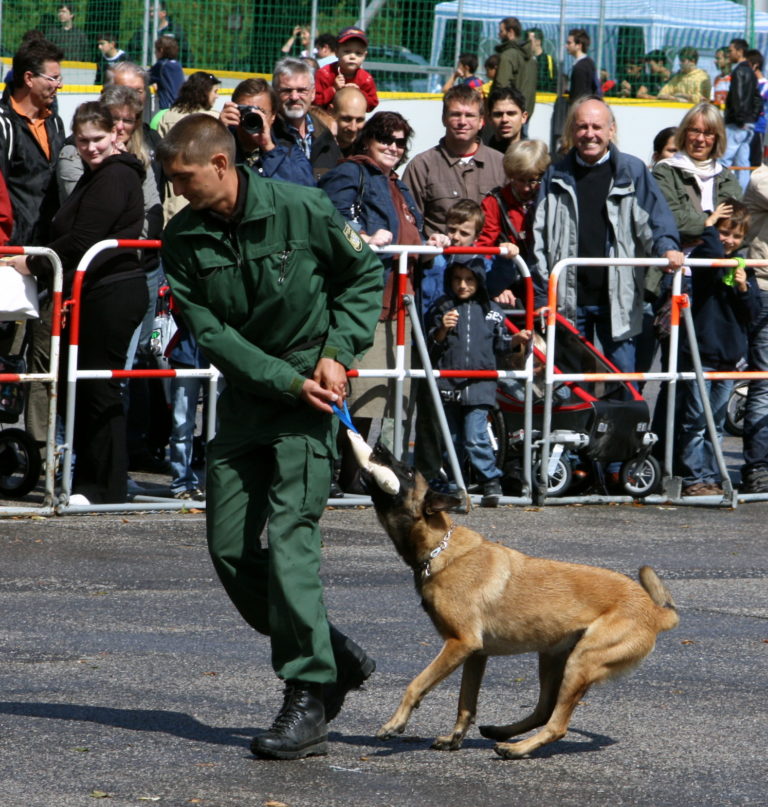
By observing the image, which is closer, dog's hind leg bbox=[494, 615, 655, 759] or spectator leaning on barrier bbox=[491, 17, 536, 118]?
dog's hind leg bbox=[494, 615, 655, 759]

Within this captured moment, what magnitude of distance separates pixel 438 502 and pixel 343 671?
2.22 ft

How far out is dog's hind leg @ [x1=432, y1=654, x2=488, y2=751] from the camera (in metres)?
5.30

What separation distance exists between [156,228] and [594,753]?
17.5ft

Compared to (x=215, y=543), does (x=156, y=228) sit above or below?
above

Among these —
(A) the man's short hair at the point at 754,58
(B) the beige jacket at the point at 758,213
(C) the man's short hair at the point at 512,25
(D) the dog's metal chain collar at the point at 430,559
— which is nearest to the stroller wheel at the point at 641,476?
(B) the beige jacket at the point at 758,213

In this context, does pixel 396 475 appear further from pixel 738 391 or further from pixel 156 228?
pixel 738 391

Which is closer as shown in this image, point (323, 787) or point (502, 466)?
point (323, 787)

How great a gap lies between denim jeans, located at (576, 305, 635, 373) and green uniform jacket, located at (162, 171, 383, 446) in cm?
529

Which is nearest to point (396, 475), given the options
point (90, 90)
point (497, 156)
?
point (497, 156)

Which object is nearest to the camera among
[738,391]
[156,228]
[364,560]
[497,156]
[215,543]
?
[215,543]

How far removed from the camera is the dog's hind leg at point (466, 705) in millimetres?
5305

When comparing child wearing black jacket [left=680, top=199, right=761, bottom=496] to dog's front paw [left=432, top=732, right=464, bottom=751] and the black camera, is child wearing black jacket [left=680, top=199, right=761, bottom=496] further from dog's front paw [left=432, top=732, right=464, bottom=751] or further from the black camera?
dog's front paw [left=432, top=732, right=464, bottom=751]

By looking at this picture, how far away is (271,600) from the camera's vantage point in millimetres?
5117

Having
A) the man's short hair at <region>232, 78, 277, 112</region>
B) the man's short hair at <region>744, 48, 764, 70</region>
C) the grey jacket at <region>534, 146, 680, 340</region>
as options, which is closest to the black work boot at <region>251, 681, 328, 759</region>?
the grey jacket at <region>534, 146, 680, 340</region>
